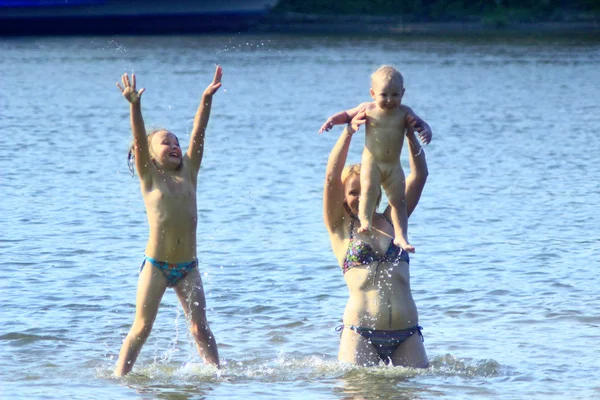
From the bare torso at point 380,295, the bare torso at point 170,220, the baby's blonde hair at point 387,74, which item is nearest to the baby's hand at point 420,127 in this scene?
the baby's blonde hair at point 387,74

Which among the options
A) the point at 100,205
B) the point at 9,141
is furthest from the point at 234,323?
the point at 9,141

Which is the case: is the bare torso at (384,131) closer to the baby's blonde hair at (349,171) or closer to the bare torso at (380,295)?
the baby's blonde hair at (349,171)

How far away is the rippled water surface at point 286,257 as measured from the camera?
7.52m

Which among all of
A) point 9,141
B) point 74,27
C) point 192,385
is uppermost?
point 74,27

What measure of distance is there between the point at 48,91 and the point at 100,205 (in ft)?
56.9

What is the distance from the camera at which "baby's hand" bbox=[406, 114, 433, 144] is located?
6523 mm

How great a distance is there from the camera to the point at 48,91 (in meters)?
30.7

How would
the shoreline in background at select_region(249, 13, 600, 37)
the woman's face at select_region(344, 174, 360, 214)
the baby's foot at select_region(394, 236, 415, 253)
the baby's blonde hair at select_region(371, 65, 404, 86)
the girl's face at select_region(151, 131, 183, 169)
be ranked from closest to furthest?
the baby's foot at select_region(394, 236, 415, 253), the baby's blonde hair at select_region(371, 65, 404, 86), the woman's face at select_region(344, 174, 360, 214), the girl's face at select_region(151, 131, 183, 169), the shoreline in background at select_region(249, 13, 600, 37)

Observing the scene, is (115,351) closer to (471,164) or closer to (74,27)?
(471,164)

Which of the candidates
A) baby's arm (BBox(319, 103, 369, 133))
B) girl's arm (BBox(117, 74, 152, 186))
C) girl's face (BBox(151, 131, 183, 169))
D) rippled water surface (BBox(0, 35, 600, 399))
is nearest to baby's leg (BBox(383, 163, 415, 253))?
baby's arm (BBox(319, 103, 369, 133))

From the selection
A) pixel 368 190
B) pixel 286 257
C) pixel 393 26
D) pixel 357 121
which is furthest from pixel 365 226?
pixel 393 26

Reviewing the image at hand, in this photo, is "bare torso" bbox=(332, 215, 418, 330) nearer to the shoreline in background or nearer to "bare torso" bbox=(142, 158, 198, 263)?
"bare torso" bbox=(142, 158, 198, 263)

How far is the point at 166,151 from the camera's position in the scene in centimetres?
701

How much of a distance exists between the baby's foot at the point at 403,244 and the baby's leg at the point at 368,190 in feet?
0.55
